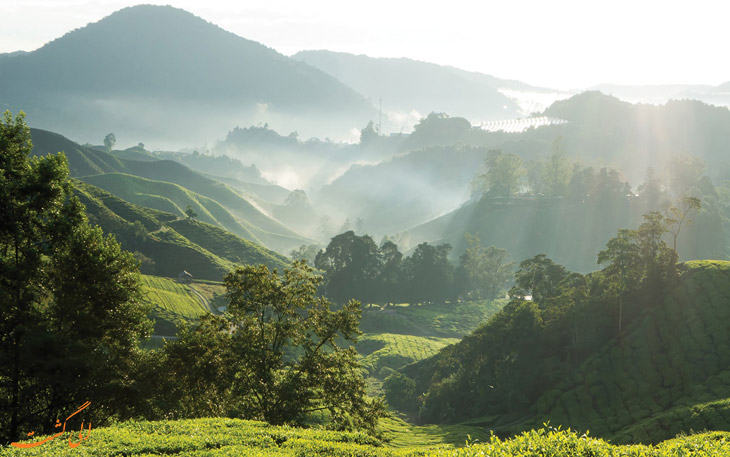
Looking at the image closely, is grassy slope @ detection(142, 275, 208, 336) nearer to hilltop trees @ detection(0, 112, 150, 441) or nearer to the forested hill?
the forested hill

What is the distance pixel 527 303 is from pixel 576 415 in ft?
72.2

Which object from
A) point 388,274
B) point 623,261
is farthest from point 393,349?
point 623,261

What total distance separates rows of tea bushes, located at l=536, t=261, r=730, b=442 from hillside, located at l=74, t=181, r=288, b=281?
107588mm

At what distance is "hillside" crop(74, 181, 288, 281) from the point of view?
140m

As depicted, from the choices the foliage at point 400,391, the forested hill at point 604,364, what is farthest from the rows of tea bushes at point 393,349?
the forested hill at point 604,364

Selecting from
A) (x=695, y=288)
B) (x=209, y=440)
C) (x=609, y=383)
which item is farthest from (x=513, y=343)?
(x=209, y=440)

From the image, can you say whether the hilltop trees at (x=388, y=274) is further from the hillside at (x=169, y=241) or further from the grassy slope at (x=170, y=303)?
the grassy slope at (x=170, y=303)

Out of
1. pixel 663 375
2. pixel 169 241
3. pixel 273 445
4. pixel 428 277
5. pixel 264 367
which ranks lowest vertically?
pixel 428 277

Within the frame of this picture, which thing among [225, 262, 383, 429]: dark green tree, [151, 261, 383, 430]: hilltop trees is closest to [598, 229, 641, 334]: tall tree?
[225, 262, 383, 429]: dark green tree

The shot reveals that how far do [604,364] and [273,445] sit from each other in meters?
45.4

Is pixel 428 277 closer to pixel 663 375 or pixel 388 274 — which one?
pixel 388 274

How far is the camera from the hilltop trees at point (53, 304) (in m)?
26.9

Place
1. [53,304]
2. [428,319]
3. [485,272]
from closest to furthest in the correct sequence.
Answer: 1. [53,304]
2. [428,319]
3. [485,272]

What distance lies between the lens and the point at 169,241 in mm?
150500
